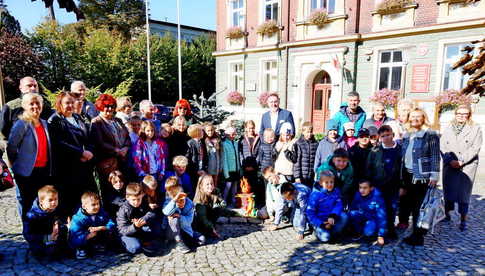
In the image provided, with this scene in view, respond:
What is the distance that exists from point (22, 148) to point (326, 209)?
386 cm

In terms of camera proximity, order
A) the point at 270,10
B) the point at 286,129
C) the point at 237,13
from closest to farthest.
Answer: the point at 286,129, the point at 270,10, the point at 237,13

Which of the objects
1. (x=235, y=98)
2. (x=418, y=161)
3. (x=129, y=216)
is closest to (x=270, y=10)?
(x=235, y=98)

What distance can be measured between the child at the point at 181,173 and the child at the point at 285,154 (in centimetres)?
151

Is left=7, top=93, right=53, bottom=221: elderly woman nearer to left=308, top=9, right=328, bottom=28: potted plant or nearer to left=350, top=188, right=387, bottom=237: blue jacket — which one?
left=350, top=188, right=387, bottom=237: blue jacket

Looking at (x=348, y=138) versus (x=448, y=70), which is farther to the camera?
(x=448, y=70)

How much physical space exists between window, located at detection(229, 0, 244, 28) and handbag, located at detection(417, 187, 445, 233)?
15214 mm

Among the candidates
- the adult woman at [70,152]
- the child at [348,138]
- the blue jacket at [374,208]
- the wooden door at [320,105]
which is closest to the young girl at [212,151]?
the adult woman at [70,152]

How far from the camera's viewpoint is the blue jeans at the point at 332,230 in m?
4.11

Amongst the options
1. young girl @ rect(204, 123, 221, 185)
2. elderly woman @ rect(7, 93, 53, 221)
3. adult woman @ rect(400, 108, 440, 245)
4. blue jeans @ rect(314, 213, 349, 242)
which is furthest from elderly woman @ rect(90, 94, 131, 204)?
adult woman @ rect(400, 108, 440, 245)

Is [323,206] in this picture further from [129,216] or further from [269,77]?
[269,77]

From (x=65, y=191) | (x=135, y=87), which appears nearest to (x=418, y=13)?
(x=65, y=191)

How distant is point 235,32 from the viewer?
56.3ft

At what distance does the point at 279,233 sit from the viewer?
4473 mm

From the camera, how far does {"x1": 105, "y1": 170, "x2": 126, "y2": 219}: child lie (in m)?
3.94
